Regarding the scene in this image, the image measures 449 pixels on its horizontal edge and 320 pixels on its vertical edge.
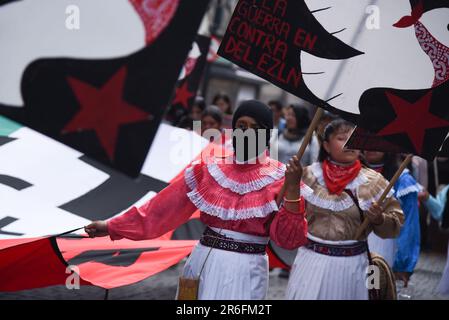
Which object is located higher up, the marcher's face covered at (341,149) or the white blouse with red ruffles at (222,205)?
the marcher's face covered at (341,149)

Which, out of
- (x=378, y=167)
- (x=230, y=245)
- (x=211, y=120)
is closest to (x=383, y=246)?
(x=378, y=167)

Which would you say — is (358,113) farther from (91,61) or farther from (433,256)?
(433,256)

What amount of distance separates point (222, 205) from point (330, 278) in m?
1.12

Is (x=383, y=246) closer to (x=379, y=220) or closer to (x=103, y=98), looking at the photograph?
(x=379, y=220)

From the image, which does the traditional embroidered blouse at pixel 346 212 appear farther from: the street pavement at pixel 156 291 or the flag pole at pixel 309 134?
the street pavement at pixel 156 291

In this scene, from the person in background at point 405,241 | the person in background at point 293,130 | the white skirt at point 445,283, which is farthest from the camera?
the person in background at point 293,130

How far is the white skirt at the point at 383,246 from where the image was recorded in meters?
5.95

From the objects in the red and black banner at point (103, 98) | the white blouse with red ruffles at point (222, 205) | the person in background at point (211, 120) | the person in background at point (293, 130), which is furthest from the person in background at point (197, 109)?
the white blouse with red ruffles at point (222, 205)

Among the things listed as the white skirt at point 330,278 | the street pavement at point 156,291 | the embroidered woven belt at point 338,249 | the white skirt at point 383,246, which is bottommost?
the street pavement at point 156,291

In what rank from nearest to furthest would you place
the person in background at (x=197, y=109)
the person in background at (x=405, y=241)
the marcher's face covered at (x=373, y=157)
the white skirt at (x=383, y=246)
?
the marcher's face covered at (x=373, y=157), the person in background at (x=405, y=241), the white skirt at (x=383, y=246), the person in background at (x=197, y=109)

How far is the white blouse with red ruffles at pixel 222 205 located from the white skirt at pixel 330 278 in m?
0.89

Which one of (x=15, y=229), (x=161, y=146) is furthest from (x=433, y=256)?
Result: (x=15, y=229)

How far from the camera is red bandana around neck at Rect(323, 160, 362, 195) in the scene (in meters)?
4.12

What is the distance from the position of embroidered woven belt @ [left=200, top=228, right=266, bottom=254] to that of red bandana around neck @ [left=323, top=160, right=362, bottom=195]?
96cm
